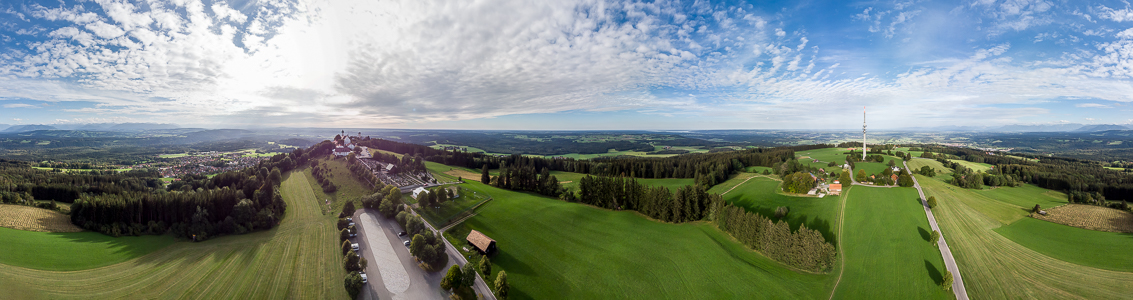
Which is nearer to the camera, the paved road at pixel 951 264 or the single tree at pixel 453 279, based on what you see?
the paved road at pixel 951 264

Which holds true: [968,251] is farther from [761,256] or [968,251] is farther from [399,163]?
[399,163]

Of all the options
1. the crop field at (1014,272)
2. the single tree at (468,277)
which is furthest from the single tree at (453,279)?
the crop field at (1014,272)

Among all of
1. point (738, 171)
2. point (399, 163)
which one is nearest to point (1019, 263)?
point (738, 171)

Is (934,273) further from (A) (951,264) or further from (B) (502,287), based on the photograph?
(B) (502,287)

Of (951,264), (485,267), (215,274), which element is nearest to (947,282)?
(951,264)

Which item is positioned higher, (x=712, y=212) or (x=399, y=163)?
(x=399, y=163)

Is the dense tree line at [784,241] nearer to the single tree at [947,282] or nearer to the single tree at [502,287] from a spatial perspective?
the single tree at [947,282]
